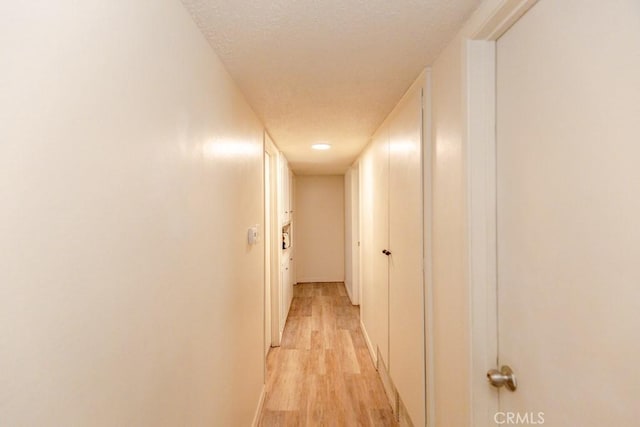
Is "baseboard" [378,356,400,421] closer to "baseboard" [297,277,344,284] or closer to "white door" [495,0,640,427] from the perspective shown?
"white door" [495,0,640,427]

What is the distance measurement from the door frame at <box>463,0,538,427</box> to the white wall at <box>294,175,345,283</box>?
507 cm

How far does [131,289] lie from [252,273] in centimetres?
135

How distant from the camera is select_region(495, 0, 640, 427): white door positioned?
0.64 m

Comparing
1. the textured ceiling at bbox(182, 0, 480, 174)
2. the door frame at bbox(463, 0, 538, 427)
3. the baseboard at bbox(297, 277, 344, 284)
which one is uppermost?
the textured ceiling at bbox(182, 0, 480, 174)

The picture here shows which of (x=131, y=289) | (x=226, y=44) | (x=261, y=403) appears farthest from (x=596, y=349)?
(x=261, y=403)

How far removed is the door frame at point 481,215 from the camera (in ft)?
3.70

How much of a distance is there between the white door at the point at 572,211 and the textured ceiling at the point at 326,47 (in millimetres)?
328

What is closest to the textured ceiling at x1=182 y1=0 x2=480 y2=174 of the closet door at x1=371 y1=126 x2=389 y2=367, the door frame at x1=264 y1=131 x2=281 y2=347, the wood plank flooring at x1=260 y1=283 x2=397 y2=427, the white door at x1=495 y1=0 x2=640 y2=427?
the white door at x1=495 y1=0 x2=640 y2=427

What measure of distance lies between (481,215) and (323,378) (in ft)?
7.53

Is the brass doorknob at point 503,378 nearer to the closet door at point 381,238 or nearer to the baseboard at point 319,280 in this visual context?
the closet door at point 381,238

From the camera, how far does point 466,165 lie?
117 cm

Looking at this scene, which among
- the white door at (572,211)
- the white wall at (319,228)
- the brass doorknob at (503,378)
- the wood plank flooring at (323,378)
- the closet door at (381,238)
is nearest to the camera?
the white door at (572,211)


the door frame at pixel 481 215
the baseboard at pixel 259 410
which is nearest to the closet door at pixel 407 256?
the door frame at pixel 481 215

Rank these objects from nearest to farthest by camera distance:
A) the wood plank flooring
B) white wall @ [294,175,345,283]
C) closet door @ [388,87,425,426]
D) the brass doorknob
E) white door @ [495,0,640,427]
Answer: white door @ [495,0,640,427] → the brass doorknob → closet door @ [388,87,425,426] → the wood plank flooring → white wall @ [294,175,345,283]
